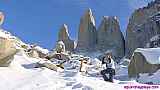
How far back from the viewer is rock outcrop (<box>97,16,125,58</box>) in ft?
519

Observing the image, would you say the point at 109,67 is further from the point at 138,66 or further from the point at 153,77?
the point at 138,66

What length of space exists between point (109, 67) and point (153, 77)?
24.2ft

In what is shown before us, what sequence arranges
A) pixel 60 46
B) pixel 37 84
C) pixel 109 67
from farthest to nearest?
pixel 60 46 < pixel 109 67 < pixel 37 84

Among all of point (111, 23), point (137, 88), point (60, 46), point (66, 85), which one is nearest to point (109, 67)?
point (137, 88)

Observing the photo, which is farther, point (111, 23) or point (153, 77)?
point (111, 23)

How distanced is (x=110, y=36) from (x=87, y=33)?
1024 centimetres

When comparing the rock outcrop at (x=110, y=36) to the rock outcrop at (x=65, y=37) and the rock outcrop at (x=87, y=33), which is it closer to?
the rock outcrop at (x=87, y=33)

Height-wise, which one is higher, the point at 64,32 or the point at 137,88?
the point at 64,32

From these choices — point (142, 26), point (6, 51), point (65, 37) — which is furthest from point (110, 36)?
point (6, 51)

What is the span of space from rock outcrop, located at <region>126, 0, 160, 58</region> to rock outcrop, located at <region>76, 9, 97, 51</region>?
1894 centimetres

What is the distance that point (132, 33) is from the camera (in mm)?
149000

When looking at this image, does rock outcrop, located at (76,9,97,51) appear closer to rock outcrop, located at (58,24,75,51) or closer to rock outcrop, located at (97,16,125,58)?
rock outcrop, located at (97,16,125,58)

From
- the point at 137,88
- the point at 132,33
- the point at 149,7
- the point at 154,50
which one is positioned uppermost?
the point at 149,7

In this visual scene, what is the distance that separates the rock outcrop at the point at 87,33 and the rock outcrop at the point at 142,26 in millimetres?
18937
